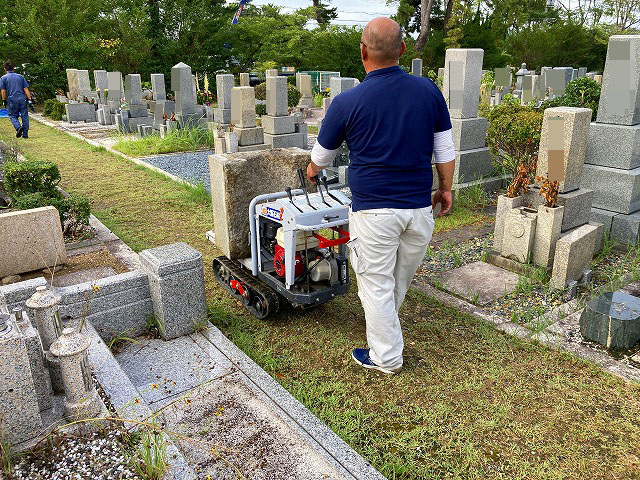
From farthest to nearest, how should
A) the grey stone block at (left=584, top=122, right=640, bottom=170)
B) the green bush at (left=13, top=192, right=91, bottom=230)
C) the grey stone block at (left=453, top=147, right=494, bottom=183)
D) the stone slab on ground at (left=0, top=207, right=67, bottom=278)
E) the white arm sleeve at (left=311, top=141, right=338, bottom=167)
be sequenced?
the grey stone block at (left=453, top=147, right=494, bottom=183) → the grey stone block at (left=584, top=122, right=640, bottom=170) → the green bush at (left=13, top=192, right=91, bottom=230) → the stone slab on ground at (left=0, top=207, right=67, bottom=278) → the white arm sleeve at (left=311, top=141, right=338, bottom=167)

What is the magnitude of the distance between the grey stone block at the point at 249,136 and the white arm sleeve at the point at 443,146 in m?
7.54

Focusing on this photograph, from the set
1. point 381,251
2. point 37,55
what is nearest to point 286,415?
point 381,251

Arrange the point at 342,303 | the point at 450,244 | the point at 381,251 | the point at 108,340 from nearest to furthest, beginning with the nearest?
the point at 381,251 < the point at 108,340 < the point at 342,303 < the point at 450,244

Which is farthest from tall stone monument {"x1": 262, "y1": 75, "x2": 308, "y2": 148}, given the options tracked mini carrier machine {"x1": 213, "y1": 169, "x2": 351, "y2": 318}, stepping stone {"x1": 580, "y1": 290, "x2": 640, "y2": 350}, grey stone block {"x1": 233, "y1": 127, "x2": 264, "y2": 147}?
stepping stone {"x1": 580, "y1": 290, "x2": 640, "y2": 350}

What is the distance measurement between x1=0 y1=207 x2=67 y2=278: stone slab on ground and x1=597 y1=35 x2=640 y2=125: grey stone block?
639 centimetres

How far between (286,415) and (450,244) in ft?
12.2

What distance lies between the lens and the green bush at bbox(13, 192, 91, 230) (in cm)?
594

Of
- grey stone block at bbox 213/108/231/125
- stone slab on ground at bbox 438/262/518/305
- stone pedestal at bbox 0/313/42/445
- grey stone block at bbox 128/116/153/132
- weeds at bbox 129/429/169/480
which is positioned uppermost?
grey stone block at bbox 213/108/231/125

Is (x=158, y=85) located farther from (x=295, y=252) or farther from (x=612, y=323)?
(x=612, y=323)

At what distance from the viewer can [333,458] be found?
2.84 metres

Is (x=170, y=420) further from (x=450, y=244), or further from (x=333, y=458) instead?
(x=450, y=244)

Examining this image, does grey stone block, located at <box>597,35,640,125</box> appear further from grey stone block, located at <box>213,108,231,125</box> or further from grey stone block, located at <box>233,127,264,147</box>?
grey stone block, located at <box>213,108,231,125</box>

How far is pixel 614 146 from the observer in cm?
620

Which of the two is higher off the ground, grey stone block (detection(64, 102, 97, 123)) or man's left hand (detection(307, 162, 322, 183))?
man's left hand (detection(307, 162, 322, 183))
